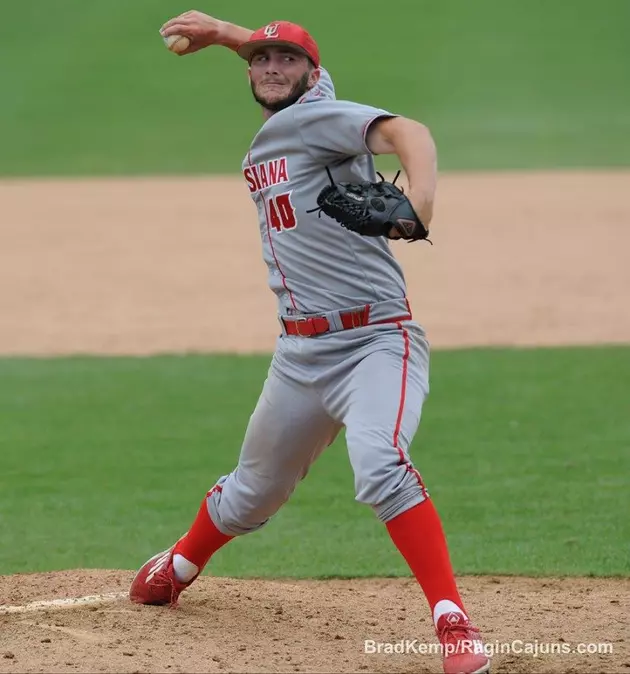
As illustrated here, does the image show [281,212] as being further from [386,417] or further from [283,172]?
[386,417]

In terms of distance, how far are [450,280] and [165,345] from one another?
418 cm

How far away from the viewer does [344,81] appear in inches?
1054

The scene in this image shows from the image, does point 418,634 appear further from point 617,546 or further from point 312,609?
point 617,546

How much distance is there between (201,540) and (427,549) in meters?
1.07

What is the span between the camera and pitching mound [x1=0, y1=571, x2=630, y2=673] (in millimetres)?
4070

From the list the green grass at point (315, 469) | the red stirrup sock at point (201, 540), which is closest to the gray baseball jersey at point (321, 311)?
the red stirrup sock at point (201, 540)

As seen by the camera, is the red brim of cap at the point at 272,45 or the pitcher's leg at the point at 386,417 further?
the red brim of cap at the point at 272,45

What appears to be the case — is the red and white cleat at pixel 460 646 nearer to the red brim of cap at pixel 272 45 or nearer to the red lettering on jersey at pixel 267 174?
the red lettering on jersey at pixel 267 174

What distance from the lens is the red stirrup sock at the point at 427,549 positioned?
4.05 metres

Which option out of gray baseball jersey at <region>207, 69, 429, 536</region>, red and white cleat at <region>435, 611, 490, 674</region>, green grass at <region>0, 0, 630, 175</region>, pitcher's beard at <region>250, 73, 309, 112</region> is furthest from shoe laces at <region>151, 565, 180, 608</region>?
green grass at <region>0, 0, 630, 175</region>

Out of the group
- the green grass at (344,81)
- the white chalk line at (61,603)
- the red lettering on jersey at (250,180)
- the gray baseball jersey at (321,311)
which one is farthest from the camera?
the green grass at (344,81)

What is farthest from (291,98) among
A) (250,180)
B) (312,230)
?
(312,230)

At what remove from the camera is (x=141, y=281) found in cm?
1431

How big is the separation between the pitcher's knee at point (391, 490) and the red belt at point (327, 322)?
0.54 m
